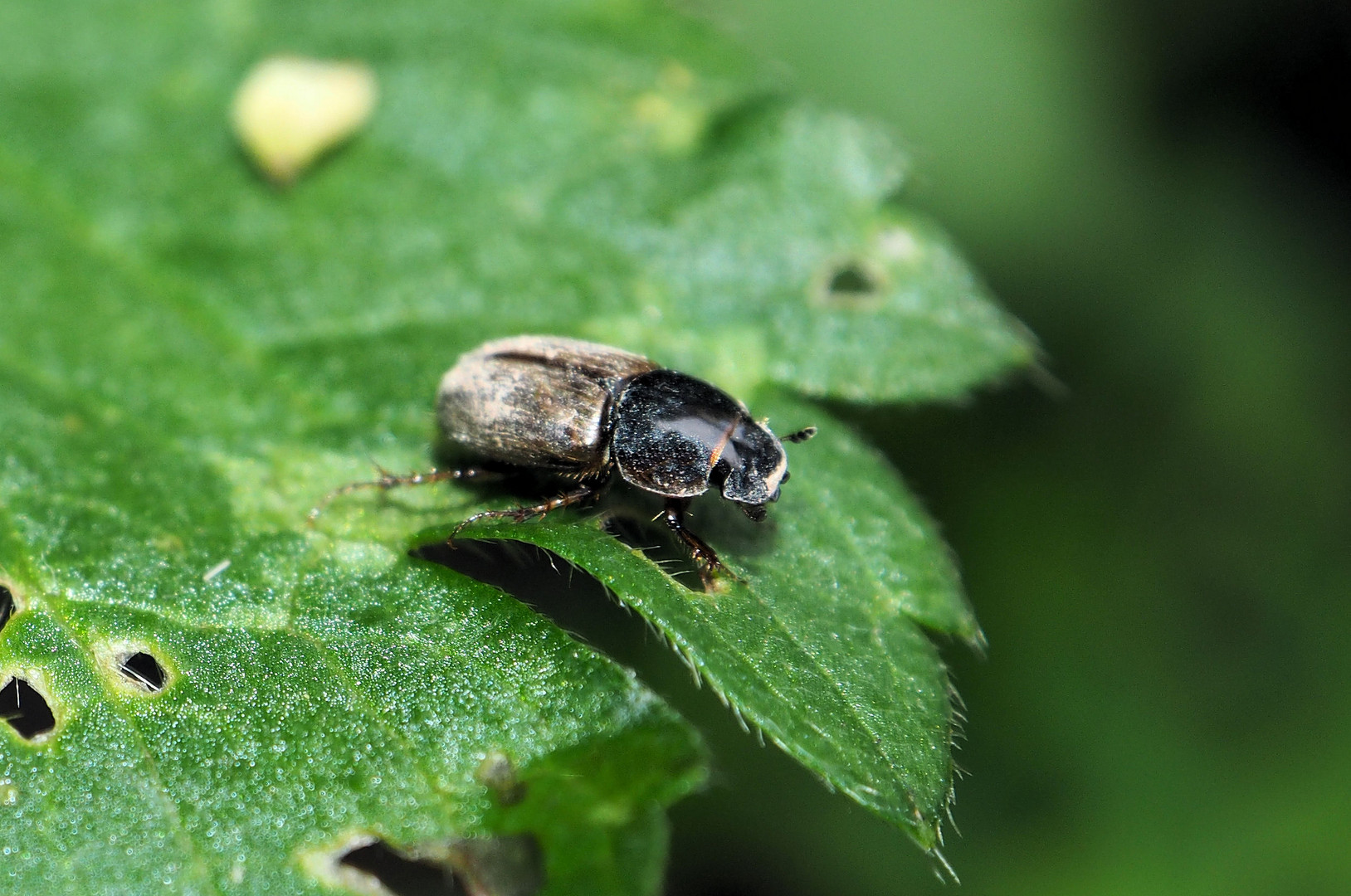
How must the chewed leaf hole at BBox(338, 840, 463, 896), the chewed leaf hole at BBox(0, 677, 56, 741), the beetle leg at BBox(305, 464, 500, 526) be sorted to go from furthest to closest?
the beetle leg at BBox(305, 464, 500, 526) < the chewed leaf hole at BBox(0, 677, 56, 741) < the chewed leaf hole at BBox(338, 840, 463, 896)

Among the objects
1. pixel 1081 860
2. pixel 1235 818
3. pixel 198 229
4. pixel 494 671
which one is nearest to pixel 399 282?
pixel 198 229

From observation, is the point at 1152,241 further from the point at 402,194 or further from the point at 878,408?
the point at 402,194

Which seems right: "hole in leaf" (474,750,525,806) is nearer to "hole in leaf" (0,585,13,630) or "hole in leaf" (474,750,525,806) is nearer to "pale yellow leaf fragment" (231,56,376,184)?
"hole in leaf" (0,585,13,630)

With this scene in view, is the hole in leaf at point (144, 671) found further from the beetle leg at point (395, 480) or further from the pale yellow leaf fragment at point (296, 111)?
the pale yellow leaf fragment at point (296, 111)

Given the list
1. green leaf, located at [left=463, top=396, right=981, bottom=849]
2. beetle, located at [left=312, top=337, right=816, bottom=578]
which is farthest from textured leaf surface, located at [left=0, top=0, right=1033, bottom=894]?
beetle, located at [left=312, top=337, right=816, bottom=578]

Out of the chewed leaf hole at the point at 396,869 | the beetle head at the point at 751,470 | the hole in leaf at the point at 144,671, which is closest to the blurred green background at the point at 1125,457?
the beetle head at the point at 751,470

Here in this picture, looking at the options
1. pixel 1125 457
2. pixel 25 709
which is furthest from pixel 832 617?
pixel 1125 457
